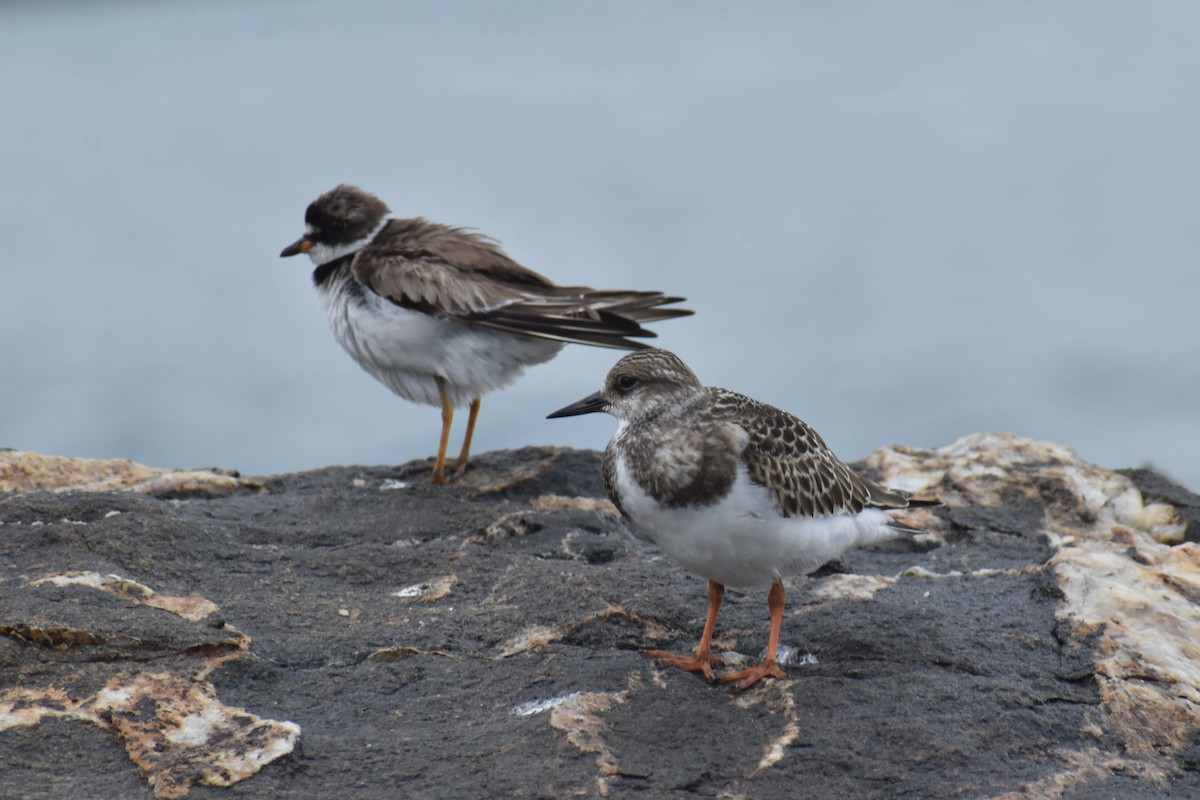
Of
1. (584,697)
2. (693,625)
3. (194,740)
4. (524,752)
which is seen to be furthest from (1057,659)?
(194,740)

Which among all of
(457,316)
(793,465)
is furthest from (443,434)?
(793,465)

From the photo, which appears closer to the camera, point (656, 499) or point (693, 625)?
point (656, 499)

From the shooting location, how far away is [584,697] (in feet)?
14.2

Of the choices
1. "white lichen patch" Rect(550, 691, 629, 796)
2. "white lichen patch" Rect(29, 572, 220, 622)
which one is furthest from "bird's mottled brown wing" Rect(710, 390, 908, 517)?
"white lichen patch" Rect(29, 572, 220, 622)

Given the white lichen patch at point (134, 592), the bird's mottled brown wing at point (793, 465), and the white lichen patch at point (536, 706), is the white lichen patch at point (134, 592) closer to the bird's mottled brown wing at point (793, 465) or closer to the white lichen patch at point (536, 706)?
the white lichen patch at point (536, 706)

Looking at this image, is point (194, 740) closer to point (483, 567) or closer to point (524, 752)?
point (524, 752)

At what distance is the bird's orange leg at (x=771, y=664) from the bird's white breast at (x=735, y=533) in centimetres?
7

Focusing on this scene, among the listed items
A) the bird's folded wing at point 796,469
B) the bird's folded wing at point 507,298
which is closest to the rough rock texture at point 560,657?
the bird's folded wing at point 796,469

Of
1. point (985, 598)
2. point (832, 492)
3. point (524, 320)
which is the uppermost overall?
point (524, 320)

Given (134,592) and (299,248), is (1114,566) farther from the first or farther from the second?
(299,248)

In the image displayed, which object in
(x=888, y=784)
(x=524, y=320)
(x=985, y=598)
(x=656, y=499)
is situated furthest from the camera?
(x=524, y=320)

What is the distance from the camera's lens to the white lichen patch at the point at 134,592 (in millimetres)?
4898

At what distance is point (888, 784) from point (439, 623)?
1.99 meters

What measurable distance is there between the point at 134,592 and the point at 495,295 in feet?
12.9
